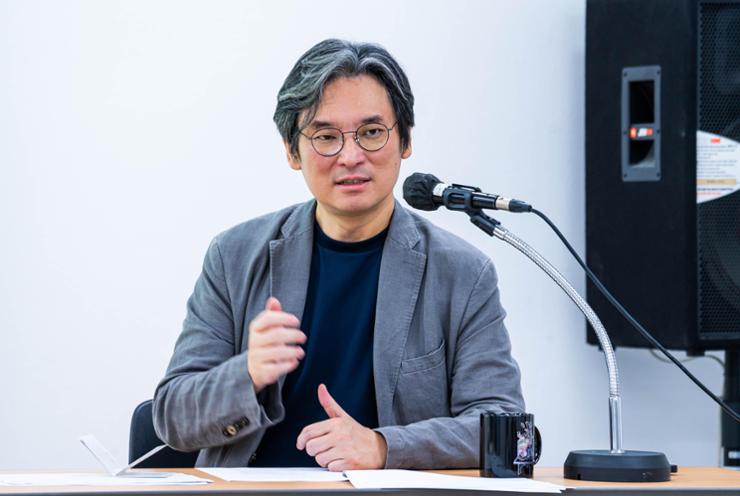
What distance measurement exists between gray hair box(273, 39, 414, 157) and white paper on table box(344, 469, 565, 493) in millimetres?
733

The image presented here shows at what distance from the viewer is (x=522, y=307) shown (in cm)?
355

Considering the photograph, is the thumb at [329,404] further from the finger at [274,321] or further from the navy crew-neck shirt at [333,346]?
the navy crew-neck shirt at [333,346]

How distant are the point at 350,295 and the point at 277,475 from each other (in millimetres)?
609

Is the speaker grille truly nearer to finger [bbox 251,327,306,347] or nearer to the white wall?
the white wall

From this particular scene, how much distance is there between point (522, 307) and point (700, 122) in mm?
773

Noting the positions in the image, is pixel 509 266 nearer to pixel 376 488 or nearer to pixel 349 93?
pixel 349 93

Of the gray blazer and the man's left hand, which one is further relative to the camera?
the gray blazer

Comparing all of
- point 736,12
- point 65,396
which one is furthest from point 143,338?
point 736,12

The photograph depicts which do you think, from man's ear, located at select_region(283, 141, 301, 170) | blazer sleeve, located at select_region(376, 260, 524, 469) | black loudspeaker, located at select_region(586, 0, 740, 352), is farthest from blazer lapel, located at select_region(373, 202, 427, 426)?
black loudspeaker, located at select_region(586, 0, 740, 352)

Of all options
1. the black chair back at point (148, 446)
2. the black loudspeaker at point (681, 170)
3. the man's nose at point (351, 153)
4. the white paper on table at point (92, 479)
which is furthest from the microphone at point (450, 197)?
the black loudspeaker at point (681, 170)

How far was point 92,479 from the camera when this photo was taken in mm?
1648

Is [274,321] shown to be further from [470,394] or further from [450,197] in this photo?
[470,394]

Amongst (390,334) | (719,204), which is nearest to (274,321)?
(390,334)

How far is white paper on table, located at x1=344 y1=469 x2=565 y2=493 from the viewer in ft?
5.15
